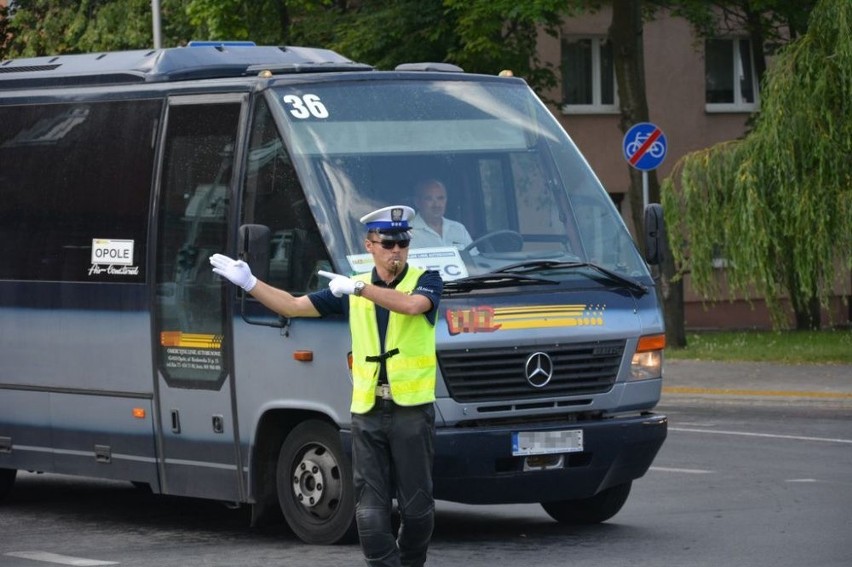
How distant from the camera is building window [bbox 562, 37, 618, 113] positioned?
1635 inches

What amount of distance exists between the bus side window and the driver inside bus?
1.74ft

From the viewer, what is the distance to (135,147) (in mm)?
11688

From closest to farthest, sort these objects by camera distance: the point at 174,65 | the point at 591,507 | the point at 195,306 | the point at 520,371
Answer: the point at 520,371 → the point at 195,306 → the point at 591,507 → the point at 174,65

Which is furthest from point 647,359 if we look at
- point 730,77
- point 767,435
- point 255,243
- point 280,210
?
point 730,77

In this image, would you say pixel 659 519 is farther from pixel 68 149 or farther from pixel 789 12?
pixel 789 12

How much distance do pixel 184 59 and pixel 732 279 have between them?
1451 cm

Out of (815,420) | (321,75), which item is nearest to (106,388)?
(321,75)

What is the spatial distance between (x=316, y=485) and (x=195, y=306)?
134 cm

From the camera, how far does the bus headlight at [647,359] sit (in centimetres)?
1062

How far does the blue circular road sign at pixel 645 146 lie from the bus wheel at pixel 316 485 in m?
13.9

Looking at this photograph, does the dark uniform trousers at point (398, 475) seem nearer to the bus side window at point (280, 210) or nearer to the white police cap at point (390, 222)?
the white police cap at point (390, 222)

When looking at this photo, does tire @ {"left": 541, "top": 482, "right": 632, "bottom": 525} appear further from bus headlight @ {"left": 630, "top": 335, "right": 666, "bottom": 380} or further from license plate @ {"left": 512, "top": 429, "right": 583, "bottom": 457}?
license plate @ {"left": 512, "top": 429, "right": 583, "bottom": 457}

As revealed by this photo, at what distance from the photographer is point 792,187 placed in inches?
966

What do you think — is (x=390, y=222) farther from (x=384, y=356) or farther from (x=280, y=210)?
(x=280, y=210)
